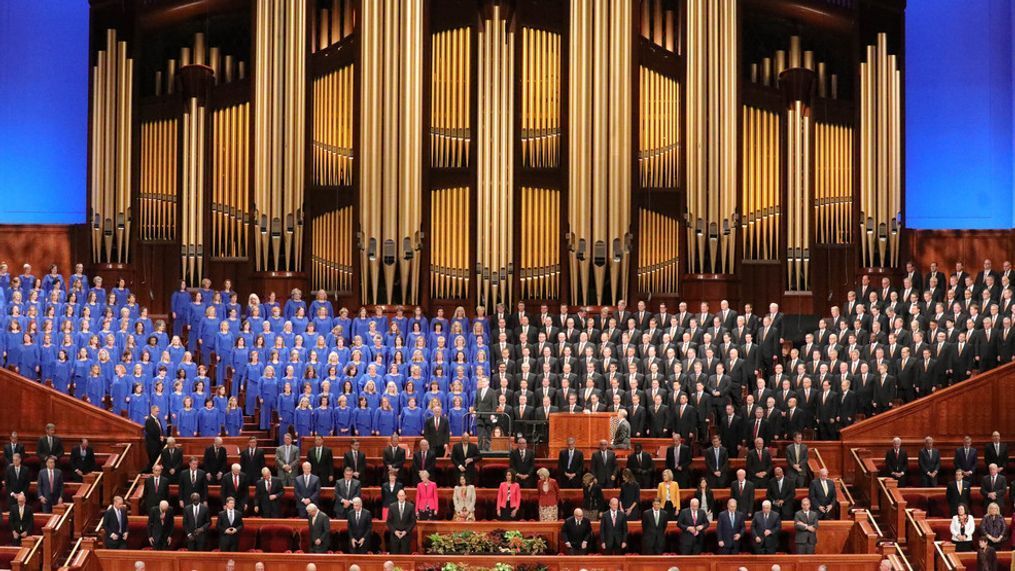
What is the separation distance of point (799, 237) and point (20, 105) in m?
8.41

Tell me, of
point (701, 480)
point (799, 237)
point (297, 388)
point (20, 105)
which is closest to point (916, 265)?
point (799, 237)

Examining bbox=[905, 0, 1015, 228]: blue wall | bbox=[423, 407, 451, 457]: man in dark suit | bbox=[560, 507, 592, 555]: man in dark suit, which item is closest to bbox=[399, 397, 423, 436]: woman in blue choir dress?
bbox=[423, 407, 451, 457]: man in dark suit

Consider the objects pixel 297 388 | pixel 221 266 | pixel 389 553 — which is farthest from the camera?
pixel 221 266

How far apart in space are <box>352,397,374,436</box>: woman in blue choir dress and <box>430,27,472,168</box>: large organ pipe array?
3.68m

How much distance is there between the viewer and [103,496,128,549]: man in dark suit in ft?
43.4

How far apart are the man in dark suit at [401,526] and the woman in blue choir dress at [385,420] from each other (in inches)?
77.9

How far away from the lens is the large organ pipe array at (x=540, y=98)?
18125 mm

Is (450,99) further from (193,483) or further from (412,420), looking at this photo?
(193,483)

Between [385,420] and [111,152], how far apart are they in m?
5.05

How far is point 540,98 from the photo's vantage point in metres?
18.2

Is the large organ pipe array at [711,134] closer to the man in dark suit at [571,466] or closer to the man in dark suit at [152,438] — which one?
the man in dark suit at [571,466]

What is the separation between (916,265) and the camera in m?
18.1

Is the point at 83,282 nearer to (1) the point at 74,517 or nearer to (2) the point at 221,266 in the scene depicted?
(2) the point at 221,266

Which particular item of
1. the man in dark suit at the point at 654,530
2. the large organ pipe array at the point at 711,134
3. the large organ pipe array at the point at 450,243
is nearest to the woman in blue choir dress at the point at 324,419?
the large organ pipe array at the point at 450,243
